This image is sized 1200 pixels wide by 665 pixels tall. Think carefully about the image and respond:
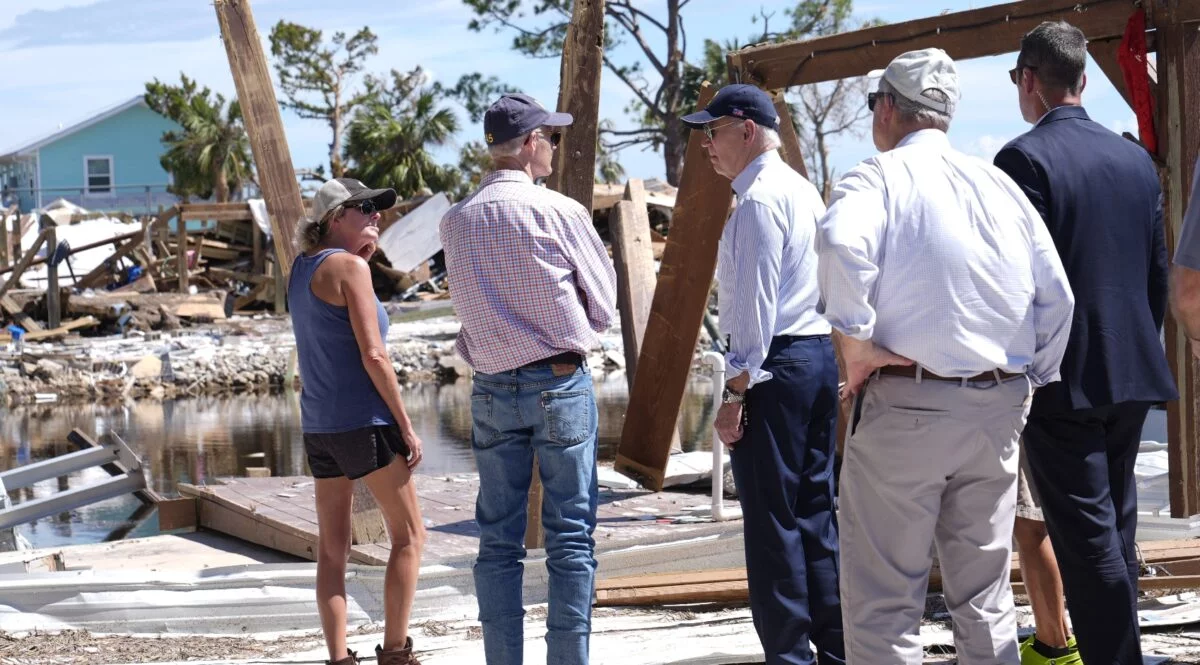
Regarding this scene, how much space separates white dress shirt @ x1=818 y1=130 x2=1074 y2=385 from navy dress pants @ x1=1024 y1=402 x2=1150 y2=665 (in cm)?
43

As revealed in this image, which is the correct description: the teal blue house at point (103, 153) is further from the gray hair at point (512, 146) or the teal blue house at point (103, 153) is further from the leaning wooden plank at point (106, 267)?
the gray hair at point (512, 146)

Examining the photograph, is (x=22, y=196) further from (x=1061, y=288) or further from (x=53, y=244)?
(x=1061, y=288)

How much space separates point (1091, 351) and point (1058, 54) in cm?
86

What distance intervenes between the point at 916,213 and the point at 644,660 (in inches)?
85.2

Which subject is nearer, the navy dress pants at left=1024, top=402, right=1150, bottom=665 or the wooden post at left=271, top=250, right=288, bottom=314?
the navy dress pants at left=1024, top=402, right=1150, bottom=665

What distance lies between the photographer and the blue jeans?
13.3 feet

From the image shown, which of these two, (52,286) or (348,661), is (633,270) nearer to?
(348,661)

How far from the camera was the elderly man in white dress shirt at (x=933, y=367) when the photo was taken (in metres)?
3.23

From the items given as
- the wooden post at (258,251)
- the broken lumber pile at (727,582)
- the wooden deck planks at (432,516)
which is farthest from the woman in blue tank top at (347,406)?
the wooden post at (258,251)

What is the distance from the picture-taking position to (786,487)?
3902mm

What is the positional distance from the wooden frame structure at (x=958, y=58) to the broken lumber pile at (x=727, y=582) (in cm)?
84

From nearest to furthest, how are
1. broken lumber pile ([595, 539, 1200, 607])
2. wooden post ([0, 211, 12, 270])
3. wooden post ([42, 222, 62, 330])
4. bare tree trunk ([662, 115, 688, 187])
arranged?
1. broken lumber pile ([595, 539, 1200, 607])
2. wooden post ([42, 222, 62, 330])
3. wooden post ([0, 211, 12, 270])
4. bare tree trunk ([662, 115, 688, 187])

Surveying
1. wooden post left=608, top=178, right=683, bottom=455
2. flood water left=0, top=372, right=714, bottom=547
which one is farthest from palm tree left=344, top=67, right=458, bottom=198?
wooden post left=608, top=178, right=683, bottom=455

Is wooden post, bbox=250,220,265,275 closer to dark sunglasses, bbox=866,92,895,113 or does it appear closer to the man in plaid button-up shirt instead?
the man in plaid button-up shirt
